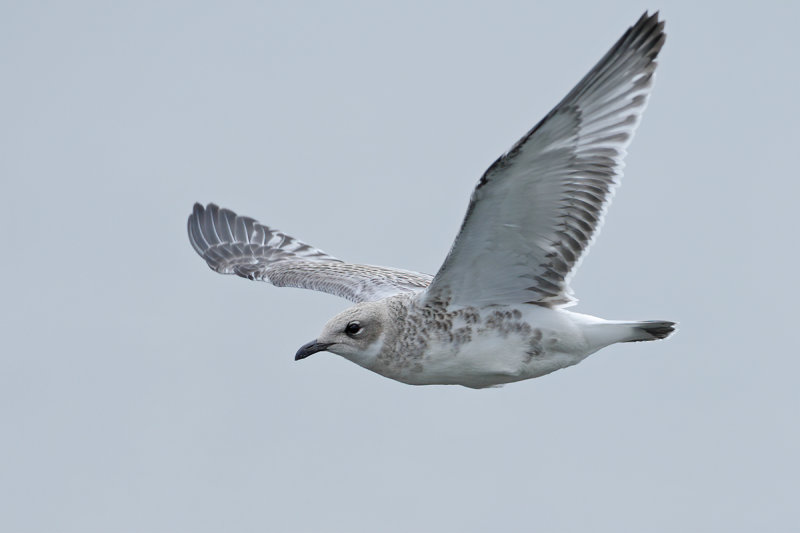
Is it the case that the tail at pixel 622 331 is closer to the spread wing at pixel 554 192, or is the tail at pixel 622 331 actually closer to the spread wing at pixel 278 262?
the spread wing at pixel 554 192

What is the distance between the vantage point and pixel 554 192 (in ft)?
35.0

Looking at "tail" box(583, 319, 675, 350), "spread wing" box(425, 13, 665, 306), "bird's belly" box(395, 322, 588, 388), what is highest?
"spread wing" box(425, 13, 665, 306)

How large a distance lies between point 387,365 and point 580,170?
2.29 metres

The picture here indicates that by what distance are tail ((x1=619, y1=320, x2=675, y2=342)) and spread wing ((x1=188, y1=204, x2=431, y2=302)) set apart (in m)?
2.62

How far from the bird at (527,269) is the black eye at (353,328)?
0.4 inches

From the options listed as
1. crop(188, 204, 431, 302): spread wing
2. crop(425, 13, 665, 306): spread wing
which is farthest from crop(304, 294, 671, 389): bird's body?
crop(188, 204, 431, 302): spread wing

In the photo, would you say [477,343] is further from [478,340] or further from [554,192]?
[554,192]

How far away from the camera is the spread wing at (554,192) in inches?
403

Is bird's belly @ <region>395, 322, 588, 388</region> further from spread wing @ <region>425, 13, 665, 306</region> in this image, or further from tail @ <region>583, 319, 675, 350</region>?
spread wing @ <region>425, 13, 665, 306</region>

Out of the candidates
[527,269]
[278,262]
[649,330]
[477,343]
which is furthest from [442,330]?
[278,262]

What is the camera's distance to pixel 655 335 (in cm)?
1161

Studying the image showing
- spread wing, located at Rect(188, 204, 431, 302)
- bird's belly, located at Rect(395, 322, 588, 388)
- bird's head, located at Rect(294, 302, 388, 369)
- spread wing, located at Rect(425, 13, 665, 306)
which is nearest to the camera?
spread wing, located at Rect(425, 13, 665, 306)

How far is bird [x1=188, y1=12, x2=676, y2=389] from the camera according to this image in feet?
33.8

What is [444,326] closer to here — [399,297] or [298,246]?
[399,297]
